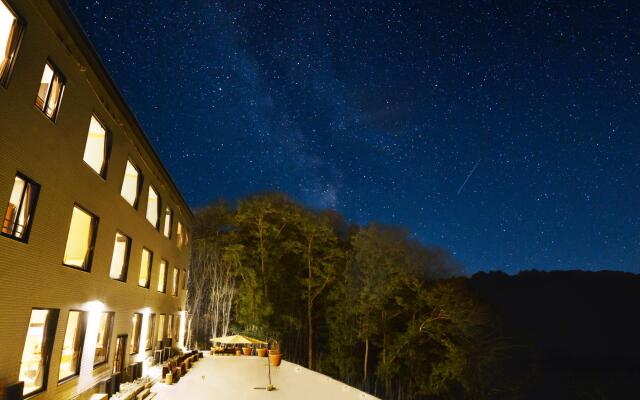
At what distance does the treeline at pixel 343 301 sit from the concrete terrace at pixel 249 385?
10392 mm

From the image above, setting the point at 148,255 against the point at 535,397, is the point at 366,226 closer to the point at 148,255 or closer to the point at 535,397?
the point at 148,255

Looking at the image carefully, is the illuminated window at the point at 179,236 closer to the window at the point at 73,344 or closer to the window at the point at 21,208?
the window at the point at 73,344

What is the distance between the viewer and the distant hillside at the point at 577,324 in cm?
4222

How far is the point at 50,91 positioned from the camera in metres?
7.22

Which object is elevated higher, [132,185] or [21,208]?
[132,185]

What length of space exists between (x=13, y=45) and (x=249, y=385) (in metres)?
10.0

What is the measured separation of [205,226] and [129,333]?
59.2 ft

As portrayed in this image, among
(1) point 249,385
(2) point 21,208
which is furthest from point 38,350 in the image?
(1) point 249,385

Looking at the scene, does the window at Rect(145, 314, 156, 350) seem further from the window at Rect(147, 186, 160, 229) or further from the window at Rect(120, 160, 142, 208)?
the window at Rect(120, 160, 142, 208)

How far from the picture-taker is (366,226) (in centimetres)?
2733

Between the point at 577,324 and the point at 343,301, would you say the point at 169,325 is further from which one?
the point at 577,324

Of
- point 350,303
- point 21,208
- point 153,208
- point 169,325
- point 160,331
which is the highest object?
point 153,208

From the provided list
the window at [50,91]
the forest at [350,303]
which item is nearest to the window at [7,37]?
the window at [50,91]

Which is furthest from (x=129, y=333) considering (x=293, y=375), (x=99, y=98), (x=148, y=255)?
(x=99, y=98)
